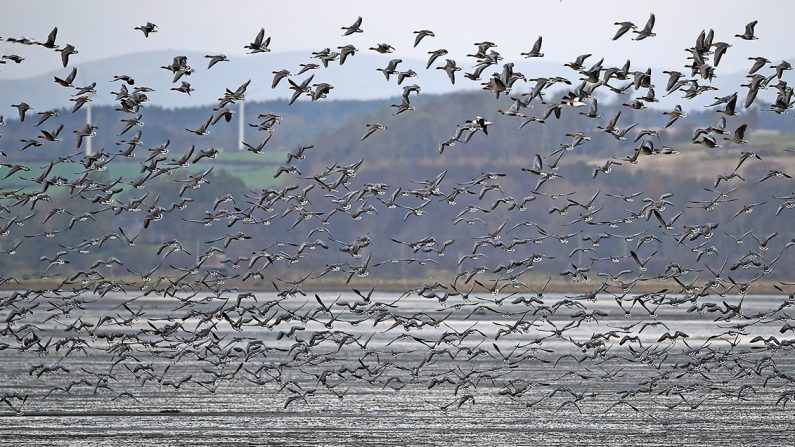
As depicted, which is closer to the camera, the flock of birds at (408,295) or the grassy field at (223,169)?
the flock of birds at (408,295)

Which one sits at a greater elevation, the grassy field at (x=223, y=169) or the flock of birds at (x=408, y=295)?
the flock of birds at (x=408, y=295)

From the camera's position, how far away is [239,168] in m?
158

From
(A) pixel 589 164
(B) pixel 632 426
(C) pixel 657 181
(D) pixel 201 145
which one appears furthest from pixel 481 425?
(D) pixel 201 145

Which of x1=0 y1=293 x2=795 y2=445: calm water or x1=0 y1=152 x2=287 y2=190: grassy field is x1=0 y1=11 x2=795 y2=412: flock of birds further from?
x1=0 y1=152 x2=287 y2=190: grassy field

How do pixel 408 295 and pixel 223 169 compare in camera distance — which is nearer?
pixel 408 295

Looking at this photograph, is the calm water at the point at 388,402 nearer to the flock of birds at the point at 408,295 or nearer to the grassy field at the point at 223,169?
the flock of birds at the point at 408,295

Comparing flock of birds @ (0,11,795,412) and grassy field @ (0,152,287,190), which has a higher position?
flock of birds @ (0,11,795,412)

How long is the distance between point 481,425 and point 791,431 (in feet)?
23.2

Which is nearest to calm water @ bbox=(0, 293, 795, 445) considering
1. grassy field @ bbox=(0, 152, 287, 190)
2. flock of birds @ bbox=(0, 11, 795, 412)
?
flock of birds @ bbox=(0, 11, 795, 412)

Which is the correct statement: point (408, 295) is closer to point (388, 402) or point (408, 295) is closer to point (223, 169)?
point (388, 402)

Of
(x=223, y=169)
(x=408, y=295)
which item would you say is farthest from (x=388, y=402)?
(x=223, y=169)

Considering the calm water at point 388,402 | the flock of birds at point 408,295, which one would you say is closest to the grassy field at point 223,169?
the flock of birds at point 408,295

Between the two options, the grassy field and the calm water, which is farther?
the grassy field

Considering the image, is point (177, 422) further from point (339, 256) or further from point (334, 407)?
point (339, 256)
